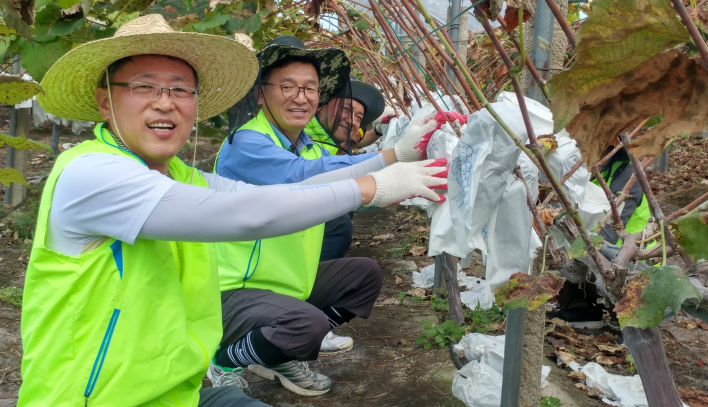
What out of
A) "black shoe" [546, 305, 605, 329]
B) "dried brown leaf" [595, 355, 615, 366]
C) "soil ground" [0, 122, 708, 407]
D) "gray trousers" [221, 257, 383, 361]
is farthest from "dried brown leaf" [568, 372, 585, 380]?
"gray trousers" [221, 257, 383, 361]

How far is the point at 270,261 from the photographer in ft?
8.45

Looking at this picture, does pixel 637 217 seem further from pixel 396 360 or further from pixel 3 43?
pixel 3 43

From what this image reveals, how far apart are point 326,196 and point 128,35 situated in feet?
2.14

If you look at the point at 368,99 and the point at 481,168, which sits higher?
the point at 368,99

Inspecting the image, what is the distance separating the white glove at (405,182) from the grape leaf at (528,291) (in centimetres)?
52

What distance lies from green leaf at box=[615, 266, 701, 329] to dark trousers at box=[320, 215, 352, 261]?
2801mm

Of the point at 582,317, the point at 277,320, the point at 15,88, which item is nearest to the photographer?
the point at 15,88

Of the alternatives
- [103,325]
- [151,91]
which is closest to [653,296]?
[103,325]

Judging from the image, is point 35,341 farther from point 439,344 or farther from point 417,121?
point 439,344

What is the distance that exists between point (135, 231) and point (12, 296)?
135 inches

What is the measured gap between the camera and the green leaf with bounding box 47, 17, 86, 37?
2293 mm

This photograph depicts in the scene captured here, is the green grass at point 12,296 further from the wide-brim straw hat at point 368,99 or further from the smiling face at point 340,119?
the wide-brim straw hat at point 368,99

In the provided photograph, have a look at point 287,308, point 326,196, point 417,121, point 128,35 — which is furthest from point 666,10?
point 287,308

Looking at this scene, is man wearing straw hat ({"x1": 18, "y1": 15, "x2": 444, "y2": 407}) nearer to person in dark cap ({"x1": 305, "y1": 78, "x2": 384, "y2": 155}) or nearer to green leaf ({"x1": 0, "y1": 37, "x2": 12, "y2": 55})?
green leaf ({"x1": 0, "y1": 37, "x2": 12, "y2": 55})
